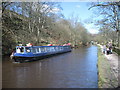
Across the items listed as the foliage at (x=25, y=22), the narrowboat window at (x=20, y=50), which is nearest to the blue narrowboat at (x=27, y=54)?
the narrowboat window at (x=20, y=50)

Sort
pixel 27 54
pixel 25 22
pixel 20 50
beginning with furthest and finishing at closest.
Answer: pixel 25 22, pixel 20 50, pixel 27 54

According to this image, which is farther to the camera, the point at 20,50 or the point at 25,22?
the point at 25,22

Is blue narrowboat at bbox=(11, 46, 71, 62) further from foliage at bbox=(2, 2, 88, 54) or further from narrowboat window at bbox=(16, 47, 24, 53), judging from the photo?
foliage at bbox=(2, 2, 88, 54)

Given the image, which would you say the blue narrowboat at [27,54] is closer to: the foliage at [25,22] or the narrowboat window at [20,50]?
the narrowboat window at [20,50]

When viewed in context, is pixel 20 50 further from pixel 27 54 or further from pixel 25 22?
pixel 25 22

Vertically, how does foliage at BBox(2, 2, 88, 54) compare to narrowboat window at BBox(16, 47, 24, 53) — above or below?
above

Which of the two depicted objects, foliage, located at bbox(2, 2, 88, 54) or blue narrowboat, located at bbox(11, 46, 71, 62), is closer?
blue narrowboat, located at bbox(11, 46, 71, 62)

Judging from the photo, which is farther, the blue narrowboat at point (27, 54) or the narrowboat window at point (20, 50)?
the narrowboat window at point (20, 50)

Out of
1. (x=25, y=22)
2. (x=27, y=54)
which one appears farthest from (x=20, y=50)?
(x=25, y=22)

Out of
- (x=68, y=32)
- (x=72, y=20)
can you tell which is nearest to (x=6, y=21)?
(x=68, y=32)

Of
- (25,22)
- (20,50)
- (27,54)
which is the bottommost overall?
(27,54)

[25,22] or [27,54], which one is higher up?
[25,22]

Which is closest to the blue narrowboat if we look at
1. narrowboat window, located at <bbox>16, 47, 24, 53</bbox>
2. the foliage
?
narrowboat window, located at <bbox>16, 47, 24, 53</bbox>

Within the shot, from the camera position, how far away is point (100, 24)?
898 inches
